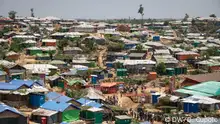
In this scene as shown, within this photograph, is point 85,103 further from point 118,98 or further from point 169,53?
point 169,53

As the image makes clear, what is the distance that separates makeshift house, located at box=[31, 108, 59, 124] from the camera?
55.1ft

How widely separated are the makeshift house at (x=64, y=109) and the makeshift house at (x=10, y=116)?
68.2 inches

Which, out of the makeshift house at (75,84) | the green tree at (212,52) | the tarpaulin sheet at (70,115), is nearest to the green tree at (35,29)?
the green tree at (212,52)

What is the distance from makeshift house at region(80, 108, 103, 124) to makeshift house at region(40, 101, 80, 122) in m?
0.42

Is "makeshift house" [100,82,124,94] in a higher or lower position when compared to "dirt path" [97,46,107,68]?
lower

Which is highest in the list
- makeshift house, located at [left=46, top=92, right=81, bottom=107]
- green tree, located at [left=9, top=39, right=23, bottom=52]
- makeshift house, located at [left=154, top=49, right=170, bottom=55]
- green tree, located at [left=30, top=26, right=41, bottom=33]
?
green tree, located at [left=30, top=26, right=41, bottom=33]

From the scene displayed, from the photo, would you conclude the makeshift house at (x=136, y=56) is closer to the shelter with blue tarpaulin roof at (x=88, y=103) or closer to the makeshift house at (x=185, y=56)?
the makeshift house at (x=185, y=56)

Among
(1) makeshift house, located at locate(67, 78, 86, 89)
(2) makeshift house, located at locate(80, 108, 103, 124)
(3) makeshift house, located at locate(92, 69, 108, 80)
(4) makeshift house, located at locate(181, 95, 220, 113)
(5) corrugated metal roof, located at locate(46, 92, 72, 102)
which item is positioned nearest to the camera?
(2) makeshift house, located at locate(80, 108, 103, 124)

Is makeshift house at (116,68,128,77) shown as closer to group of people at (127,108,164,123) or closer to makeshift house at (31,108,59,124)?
group of people at (127,108,164,123)

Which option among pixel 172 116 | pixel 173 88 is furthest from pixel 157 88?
pixel 172 116

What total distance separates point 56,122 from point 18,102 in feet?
8.13

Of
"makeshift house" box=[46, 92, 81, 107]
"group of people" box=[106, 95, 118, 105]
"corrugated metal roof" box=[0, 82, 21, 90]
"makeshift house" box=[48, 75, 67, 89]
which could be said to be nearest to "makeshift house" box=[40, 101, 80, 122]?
"makeshift house" box=[46, 92, 81, 107]

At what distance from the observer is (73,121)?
17.6 metres

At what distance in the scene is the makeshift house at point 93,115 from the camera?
58.7 feet
